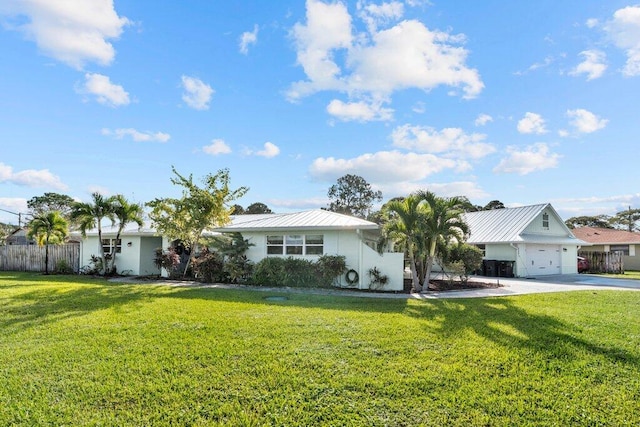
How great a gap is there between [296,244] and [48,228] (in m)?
14.6

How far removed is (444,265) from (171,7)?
14.1m

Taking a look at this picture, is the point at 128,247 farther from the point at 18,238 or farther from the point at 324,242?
the point at 18,238

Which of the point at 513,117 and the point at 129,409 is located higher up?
the point at 513,117

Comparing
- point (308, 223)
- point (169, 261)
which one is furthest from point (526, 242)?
point (169, 261)

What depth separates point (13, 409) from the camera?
3.95 meters

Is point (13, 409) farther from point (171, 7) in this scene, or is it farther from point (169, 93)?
point (169, 93)

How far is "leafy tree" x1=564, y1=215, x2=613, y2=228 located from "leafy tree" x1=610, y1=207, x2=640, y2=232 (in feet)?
2.46

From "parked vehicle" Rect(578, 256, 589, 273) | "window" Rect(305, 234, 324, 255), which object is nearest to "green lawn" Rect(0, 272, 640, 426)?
"window" Rect(305, 234, 324, 255)

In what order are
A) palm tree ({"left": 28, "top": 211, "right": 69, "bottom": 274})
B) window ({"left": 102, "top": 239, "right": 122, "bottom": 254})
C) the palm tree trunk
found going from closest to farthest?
the palm tree trunk → palm tree ({"left": 28, "top": 211, "right": 69, "bottom": 274}) → window ({"left": 102, "top": 239, "right": 122, "bottom": 254})

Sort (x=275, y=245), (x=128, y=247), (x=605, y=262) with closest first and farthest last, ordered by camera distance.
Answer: (x=275, y=245) < (x=128, y=247) < (x=605, y=262)

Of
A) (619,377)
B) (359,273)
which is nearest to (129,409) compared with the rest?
(619,377)

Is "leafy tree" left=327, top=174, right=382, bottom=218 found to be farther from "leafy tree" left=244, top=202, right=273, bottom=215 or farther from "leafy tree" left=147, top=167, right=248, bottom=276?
"leafy tree" left=147, top=167, right=248, bottom=276

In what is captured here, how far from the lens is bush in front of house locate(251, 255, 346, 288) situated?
14156 mm

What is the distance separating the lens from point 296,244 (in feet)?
50.5
